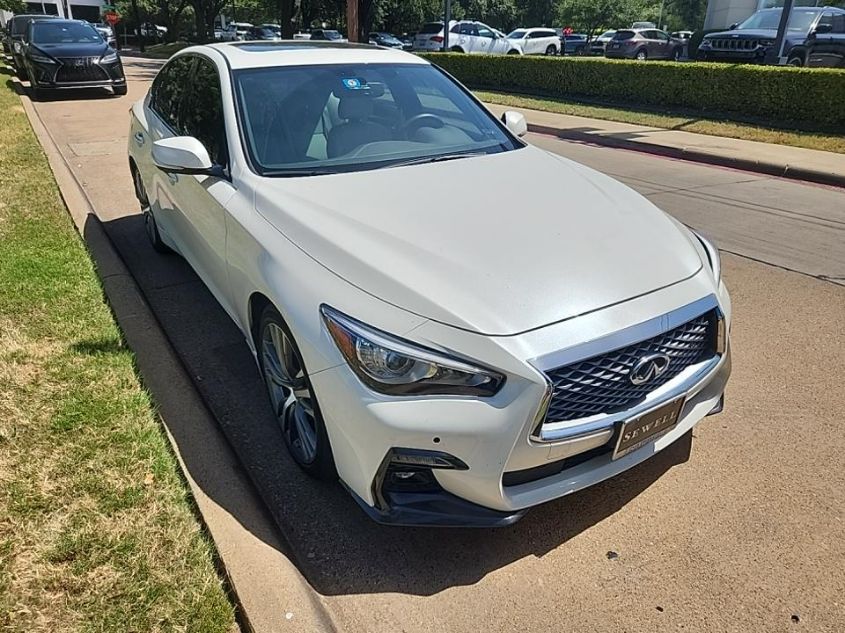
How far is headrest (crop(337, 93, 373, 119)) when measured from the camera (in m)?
3.61

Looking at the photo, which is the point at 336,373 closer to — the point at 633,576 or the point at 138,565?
the point at 138,565

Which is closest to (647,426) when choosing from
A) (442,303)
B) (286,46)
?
(442,303)

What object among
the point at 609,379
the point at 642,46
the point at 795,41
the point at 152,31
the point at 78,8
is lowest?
the point at 609,379

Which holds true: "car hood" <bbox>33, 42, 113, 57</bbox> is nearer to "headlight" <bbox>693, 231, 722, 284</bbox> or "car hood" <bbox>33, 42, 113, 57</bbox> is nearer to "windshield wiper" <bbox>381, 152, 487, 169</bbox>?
"windshield wiper" <bbox>381, 152, 487, 169</bbox>

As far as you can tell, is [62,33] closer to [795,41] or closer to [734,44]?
[734,44]

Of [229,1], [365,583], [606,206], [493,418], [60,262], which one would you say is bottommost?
[365,583]

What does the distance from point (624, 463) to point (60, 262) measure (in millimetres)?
4145

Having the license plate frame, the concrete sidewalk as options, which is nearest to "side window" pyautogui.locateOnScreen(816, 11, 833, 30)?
the concrete sidewalk

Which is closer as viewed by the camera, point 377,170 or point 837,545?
point 837,545

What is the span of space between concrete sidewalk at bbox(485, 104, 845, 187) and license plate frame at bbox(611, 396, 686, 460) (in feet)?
25.5

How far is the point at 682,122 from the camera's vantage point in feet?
42.5

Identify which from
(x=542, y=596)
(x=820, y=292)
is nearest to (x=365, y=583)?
(x=542, y=596)

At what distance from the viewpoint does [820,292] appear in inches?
191

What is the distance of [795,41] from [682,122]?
16.6ft
